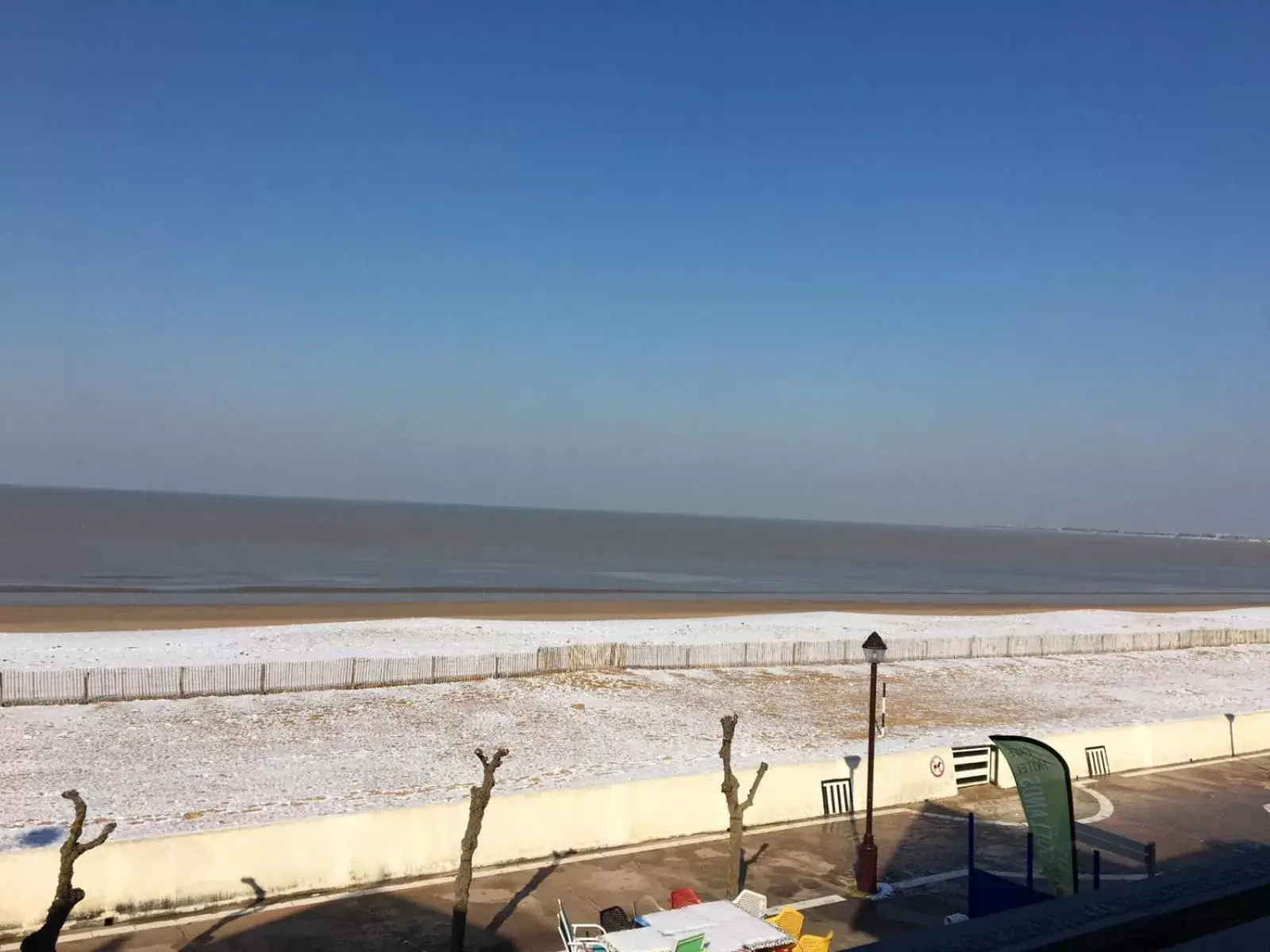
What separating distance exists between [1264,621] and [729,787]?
57.0 m

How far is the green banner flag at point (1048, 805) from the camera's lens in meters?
11.6

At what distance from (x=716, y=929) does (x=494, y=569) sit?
79.6m

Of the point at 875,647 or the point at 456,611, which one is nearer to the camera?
the point at 875,647

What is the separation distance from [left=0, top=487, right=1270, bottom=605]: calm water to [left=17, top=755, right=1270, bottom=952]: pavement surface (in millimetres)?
45383

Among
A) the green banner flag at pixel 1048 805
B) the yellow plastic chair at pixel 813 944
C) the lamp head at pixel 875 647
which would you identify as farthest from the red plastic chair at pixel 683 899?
the lamp head at pixel 875 647

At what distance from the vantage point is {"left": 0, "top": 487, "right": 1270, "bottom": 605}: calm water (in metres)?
Result: 65.2

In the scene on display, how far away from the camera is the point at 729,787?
13.9m

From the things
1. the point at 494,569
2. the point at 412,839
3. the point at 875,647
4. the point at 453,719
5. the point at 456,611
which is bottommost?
the point at 453,719

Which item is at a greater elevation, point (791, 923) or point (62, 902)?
point (62, 902)

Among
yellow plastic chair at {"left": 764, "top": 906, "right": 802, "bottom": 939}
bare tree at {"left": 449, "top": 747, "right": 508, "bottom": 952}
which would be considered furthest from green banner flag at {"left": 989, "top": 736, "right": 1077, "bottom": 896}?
bare tree at {"left": 449, "top": 747, "right": 508, "bottom": 952}

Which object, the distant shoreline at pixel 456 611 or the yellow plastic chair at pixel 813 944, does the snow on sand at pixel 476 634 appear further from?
the yellow plastic chair at pixel 813 944

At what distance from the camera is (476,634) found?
42656 millimetres

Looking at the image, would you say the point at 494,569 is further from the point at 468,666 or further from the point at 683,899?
the point at 683,899

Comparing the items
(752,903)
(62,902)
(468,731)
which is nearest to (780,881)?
(752,903)
